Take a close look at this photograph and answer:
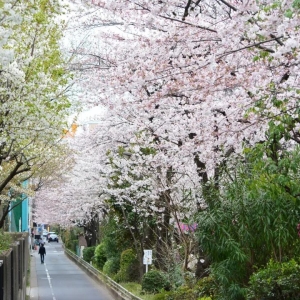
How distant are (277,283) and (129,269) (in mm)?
16970

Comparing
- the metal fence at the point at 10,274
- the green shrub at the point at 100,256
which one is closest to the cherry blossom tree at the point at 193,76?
the metal fence at the point at 10,274

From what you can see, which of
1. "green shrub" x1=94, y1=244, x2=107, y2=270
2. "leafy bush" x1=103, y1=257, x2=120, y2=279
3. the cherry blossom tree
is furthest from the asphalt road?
the cherry blossom tree

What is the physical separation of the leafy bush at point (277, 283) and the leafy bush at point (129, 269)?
16.1 m

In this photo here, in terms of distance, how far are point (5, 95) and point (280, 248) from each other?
5.42 meters

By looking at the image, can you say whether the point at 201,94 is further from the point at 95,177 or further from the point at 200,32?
the point at 95,177

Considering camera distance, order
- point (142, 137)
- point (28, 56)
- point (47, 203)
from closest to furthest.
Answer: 1. point (28, 56)
2. point (142, 137)
3. point (47, 203)

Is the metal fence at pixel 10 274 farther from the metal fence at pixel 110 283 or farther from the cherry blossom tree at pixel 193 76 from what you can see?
the metal fence at pixel 110 283

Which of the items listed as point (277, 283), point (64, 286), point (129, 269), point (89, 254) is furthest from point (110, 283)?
point (277, 283)

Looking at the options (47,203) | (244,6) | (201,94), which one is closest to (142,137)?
(201,94)

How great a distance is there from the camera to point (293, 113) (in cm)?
852

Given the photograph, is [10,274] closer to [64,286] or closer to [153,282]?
[153,282]

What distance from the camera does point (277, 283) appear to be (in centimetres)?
1034

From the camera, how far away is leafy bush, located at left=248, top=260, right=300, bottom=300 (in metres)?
10.3

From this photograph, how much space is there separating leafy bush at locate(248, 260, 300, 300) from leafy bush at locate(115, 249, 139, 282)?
16.1m
